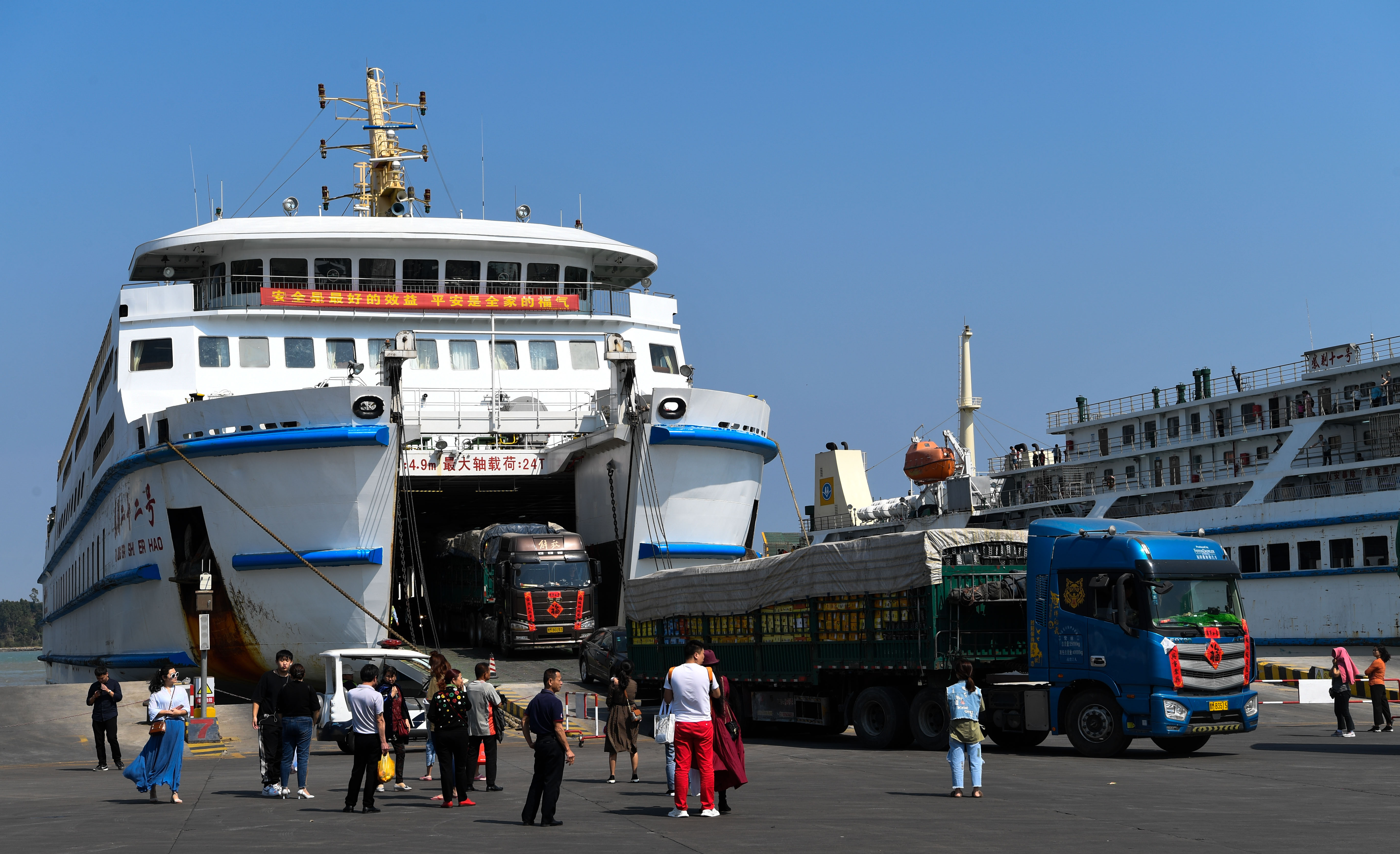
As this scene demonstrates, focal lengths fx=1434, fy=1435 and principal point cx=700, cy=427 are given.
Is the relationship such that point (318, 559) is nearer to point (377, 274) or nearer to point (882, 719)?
point (377, 274)

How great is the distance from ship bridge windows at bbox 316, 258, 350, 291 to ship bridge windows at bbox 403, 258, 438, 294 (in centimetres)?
113

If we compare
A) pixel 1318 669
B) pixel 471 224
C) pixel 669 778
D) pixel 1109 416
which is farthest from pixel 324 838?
pixel 1109 416

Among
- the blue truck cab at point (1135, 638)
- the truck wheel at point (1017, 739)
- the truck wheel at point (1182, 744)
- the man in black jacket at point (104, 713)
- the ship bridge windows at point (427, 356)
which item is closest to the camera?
the blue truck cab at point (1135, 638)

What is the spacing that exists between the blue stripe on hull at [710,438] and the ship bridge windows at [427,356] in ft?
18.8

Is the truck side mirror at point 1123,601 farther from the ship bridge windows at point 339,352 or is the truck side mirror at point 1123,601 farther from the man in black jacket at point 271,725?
the ship bridge windows at point 339,352

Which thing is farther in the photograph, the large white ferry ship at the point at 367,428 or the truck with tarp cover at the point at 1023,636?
the large white ferry ship at the point at 367,428

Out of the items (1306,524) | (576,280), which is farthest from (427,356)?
(1306,524)

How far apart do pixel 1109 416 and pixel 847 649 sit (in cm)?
4286

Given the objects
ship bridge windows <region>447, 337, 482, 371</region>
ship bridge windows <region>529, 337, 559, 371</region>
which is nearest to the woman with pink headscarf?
ship bridge windows <region>529, 337, 559, 371</region>

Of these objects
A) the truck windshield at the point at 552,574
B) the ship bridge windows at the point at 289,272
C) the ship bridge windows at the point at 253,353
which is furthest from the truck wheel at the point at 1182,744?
the ship bridge windows at the point at 289,272

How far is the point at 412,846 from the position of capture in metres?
9.81

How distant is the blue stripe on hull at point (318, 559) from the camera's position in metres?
23.3

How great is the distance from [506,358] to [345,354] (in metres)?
3.15

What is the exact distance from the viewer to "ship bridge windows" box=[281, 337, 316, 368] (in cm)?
2770
